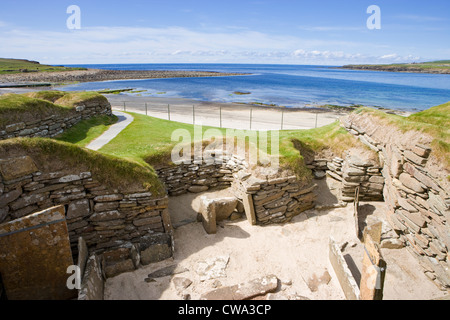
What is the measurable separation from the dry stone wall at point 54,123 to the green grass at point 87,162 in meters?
4.74

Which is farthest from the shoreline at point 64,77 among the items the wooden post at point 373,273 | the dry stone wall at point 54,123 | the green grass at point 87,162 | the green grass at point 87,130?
the wooden post at point 373,273

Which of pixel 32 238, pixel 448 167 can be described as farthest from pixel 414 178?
pixel 32 238

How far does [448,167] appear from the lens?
25.1 feet

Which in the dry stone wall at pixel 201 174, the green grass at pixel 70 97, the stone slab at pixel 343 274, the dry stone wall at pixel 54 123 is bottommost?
the stone slab at pixel 343 274

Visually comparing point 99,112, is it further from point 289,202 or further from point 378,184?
point 378,184

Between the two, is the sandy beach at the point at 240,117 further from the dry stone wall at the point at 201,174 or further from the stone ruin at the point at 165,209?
the stone ruin at the point at 165,209

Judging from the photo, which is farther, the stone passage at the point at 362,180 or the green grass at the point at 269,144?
the stone passage at the point at 362,180

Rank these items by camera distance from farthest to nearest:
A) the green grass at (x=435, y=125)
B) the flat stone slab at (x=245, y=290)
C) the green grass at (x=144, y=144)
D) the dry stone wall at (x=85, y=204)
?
1. the green grass at (x=144, y=144)
2. the green grass at (x=435, y=125)
3. the dry stone wall at (x=85, y=204)
4. the flat stone slab at (x=245, y=290)

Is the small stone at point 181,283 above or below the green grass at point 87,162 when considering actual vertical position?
below

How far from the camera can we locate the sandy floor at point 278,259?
7.18 m

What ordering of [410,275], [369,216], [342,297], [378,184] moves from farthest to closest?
[378,184], [369,216], [410,275], [342,297]

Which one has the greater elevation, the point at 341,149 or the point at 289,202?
the point at 341,149

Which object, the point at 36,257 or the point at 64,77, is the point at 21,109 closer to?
the point at 36,257

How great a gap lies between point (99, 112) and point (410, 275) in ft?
63.3
